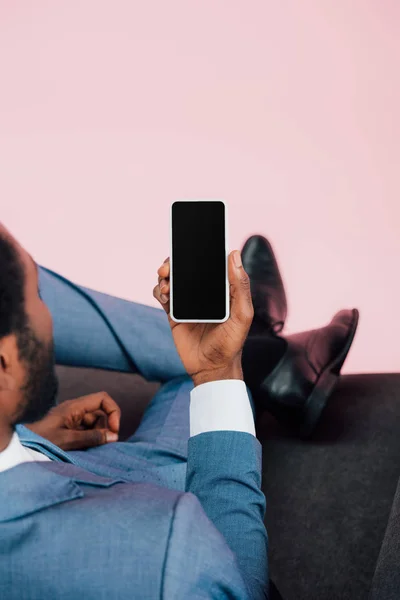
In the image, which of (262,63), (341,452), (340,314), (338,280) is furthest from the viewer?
(262,63)

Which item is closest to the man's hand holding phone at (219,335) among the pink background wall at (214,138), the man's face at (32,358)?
the man's face at (32,358)

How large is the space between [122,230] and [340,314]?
789mm

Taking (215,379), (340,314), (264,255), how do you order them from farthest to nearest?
(264,255), (340,314), (215,379)

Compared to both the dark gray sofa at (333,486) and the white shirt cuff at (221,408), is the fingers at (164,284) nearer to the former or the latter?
the white shirt cuff at (221,408)

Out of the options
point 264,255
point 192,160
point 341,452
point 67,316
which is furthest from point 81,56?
point 341,452

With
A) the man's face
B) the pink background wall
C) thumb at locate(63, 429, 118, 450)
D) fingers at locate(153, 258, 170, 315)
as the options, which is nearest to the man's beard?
the man's face

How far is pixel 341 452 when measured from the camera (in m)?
1.24

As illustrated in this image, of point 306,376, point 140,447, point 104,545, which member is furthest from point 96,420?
point 104,545

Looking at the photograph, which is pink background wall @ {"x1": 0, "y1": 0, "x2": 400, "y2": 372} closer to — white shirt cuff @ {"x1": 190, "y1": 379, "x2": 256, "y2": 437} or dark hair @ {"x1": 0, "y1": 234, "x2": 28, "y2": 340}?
white shirt cuff @ {"x1": 190, "y1": 379, "x2": 256, "y2": 437}

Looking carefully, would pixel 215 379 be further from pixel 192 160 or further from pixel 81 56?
pixel 81 56

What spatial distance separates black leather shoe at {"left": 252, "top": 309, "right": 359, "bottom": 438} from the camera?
1.28m

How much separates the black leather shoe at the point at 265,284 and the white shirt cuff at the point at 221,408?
58 cm

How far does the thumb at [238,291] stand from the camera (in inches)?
34.7

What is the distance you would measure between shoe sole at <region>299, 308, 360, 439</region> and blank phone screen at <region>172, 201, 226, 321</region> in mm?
451
